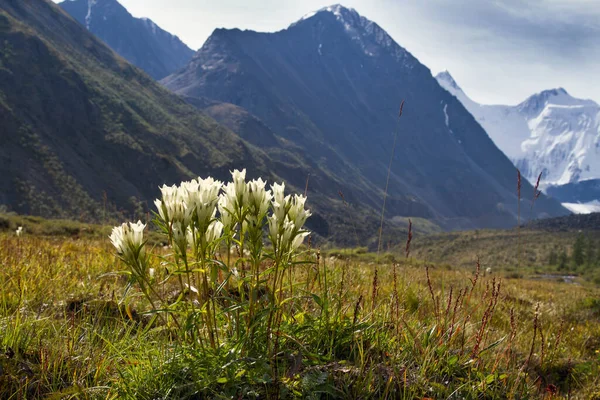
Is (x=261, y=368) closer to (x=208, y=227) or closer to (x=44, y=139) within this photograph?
(x=208, y=227)

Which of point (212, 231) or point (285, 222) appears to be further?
point (212, 231)

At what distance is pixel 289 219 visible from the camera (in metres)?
3.00

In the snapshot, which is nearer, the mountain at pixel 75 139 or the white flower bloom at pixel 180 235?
the white flower bloom at pixel 180 235

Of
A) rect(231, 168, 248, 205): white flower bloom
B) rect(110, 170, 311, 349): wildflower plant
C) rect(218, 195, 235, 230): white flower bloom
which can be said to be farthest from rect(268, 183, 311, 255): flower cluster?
rect(218, 195, 235, 230): white flower bloom

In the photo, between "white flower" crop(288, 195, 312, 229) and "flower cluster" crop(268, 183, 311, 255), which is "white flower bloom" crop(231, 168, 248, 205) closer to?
"flower cluster" crop(268, 183, 311, 255)

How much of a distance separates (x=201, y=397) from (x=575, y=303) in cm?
1227

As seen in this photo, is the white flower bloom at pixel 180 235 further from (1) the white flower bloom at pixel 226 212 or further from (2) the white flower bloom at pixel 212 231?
(1) the white flower bloom at pixel 226 212

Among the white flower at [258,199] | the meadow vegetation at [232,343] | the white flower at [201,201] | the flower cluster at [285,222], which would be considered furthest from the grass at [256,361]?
the white flower at [201,201]

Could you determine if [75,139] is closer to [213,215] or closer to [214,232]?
[214,232]

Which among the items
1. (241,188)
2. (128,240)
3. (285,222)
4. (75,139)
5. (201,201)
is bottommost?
(128,240)

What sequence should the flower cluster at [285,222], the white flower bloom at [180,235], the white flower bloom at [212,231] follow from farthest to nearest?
the white flower bloom at [212,231]
the flower cluster at [285,222]
the white flower bloom at [180,235]

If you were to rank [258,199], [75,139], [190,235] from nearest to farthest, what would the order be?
[258,199], [190,235], [75,139]

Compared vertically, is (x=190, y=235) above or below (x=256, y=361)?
above

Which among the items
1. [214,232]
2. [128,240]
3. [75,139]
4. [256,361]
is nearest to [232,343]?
[256,361]
